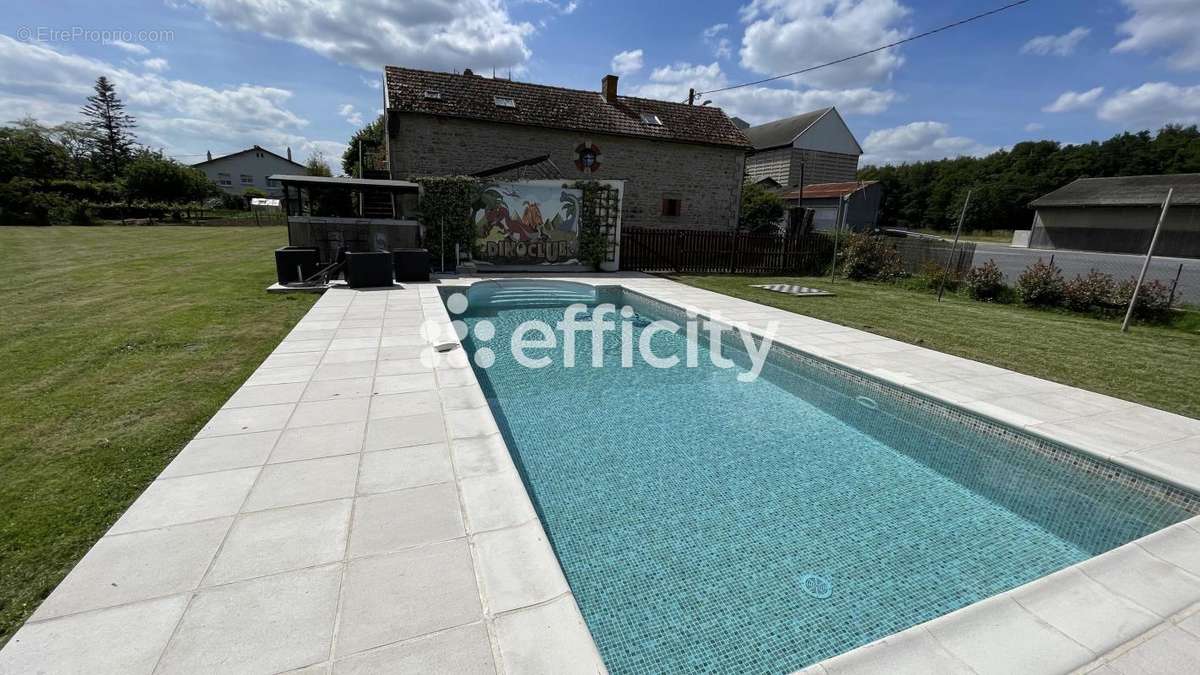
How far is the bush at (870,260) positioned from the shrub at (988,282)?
2517mm

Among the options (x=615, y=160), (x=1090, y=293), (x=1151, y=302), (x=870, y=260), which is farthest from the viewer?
(x=615, y=160)

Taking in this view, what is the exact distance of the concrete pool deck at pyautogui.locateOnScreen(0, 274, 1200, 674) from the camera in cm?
175

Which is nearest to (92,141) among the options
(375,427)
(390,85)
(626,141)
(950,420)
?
(390,85)

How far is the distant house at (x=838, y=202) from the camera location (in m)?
29.4

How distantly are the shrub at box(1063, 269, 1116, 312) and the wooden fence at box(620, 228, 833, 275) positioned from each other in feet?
21.7

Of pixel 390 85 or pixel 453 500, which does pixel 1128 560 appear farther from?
pixel 390 85

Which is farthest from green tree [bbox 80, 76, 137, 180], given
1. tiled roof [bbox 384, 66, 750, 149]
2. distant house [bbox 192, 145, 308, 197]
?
tiled roof [bbox 384, 66, 750, 149]

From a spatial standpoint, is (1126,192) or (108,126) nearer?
(1126,192)

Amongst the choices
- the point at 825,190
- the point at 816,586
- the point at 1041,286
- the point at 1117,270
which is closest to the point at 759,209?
the point at 825,190

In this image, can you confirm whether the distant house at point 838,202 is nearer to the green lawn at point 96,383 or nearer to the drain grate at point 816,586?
the green lawn at point 96,383

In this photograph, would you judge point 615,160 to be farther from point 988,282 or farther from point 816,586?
point 816,586

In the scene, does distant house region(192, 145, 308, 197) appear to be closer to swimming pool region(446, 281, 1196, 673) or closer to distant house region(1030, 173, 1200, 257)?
swimming pool region(446, 281, 1196, 673)

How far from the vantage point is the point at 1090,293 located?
391 inches

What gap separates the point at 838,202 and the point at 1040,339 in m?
24.2
